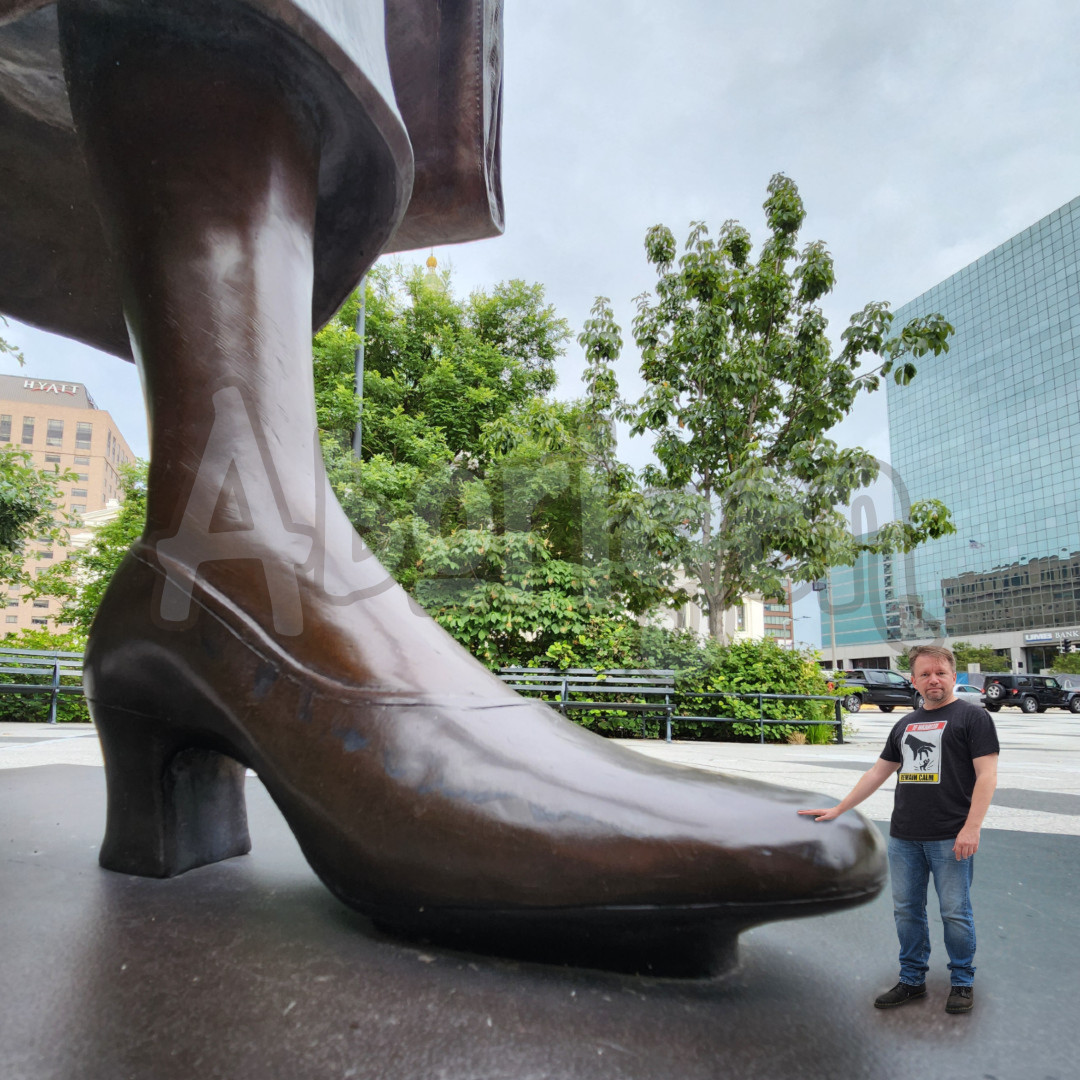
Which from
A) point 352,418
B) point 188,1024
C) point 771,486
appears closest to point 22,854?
point 188,1024

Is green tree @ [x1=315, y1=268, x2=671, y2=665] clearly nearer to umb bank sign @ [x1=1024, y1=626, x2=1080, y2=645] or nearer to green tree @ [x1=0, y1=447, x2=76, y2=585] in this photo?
green tree @ [x1=0, y1=447, x2=76, y2=585]

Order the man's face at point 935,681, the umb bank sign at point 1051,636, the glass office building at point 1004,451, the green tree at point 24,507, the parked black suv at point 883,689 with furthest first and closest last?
the glass office building at point 1004,451, the umb bank sign at point 1051,636, the parked black suv at point 883,689, the green tree at point 24,507, the man's face at point 935,681

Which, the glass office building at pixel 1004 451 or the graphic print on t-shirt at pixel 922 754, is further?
the glass office building at pixel 1004 451

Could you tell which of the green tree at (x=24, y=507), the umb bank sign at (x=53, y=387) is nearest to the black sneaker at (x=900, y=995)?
the green tree at (x=24, y=507)

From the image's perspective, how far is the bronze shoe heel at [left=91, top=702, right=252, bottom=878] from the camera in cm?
104

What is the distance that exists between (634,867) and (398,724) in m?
0.29

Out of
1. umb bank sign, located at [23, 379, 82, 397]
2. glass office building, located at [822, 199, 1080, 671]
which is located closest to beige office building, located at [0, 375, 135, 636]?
umb bank sign, located at [23, 379, 82, 397]

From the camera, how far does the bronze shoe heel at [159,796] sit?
1037 mm

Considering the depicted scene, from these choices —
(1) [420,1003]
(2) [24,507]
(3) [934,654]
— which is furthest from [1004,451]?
(1) [420,1003]

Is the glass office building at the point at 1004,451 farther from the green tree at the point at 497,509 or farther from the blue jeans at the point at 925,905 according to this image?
the blue jeans at the point at 925,905

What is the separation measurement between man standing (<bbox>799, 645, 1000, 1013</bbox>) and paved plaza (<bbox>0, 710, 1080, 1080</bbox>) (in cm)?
4

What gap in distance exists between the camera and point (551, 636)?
9.53 metres

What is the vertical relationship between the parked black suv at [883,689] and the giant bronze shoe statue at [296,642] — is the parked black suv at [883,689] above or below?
below

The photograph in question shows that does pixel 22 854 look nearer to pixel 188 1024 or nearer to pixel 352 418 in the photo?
pixel 188 1024
